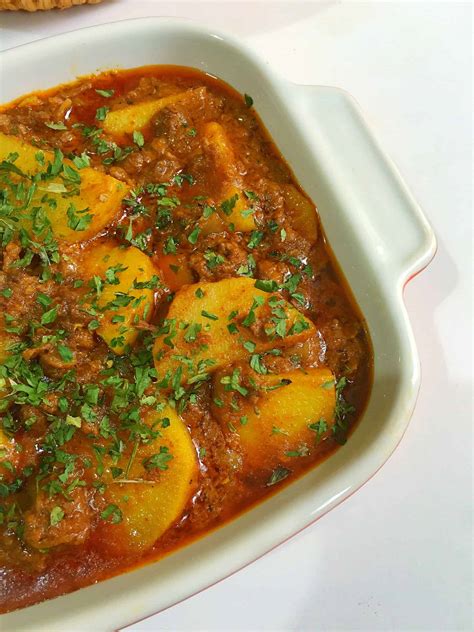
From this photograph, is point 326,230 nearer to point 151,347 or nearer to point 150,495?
point 151,347

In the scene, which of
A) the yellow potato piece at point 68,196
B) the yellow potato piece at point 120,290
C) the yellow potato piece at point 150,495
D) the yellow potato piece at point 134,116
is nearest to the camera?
the yellow potato piece at point 150,495

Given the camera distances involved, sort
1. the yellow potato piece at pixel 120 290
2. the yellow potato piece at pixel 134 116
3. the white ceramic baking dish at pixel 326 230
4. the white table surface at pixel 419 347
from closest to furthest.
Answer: the white ceramic baking dish at pixel 326 230 → the yellow potato piece at pixel 120 290 → the white table surface at pixel 419 347 → the yellow potato piece at pixel 134 116

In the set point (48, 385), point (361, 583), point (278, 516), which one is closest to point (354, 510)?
point (361, 583)

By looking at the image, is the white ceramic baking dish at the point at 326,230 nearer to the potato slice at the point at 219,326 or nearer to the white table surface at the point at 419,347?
the potato slice at the point at 219,326

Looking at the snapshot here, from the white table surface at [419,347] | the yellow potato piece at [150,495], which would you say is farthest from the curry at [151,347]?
the white table surface at [419,347]

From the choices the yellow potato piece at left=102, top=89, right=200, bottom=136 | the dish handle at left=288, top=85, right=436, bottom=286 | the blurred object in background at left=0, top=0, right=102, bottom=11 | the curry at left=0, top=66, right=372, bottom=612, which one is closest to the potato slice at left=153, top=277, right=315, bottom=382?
the curry at left=0, top=66, right=372, bottom=612

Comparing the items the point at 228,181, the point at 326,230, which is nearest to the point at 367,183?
the point at 326,230

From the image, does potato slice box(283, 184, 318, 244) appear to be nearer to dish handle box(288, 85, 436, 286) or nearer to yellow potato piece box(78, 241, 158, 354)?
dish handle box(288, 85, 436, 286)
